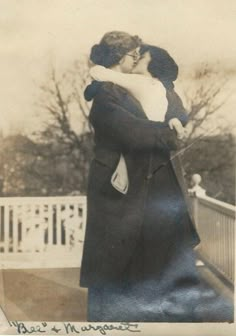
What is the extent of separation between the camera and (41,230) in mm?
536

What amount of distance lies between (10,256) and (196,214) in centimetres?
20

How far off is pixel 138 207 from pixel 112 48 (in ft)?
0.55

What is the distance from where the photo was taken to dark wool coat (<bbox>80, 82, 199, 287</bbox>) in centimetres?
53

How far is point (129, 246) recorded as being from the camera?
532 mm

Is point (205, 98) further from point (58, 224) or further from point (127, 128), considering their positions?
point (58, 224)

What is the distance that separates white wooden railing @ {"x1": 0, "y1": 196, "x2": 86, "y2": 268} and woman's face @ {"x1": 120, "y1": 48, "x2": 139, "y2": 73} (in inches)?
5.6

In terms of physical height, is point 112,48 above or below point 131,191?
above

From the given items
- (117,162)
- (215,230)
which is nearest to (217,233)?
(215,230)

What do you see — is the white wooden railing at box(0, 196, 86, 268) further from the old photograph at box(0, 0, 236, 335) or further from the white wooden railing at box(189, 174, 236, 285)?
the white wooden railing at box(189, 174, 236, 285)

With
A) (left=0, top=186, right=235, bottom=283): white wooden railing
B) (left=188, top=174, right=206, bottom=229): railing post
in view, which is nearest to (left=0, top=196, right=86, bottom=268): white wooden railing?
(left=0, top=186, right=235, bottom=283): white wooden railing

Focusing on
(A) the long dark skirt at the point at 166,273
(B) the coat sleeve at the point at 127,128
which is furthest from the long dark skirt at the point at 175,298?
(B) the coat sleeve at the point at 127,128

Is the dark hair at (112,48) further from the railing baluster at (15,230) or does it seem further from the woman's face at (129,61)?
the railing baluster at (15,230)

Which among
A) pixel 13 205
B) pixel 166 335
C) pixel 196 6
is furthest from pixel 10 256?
pixel 196 6
